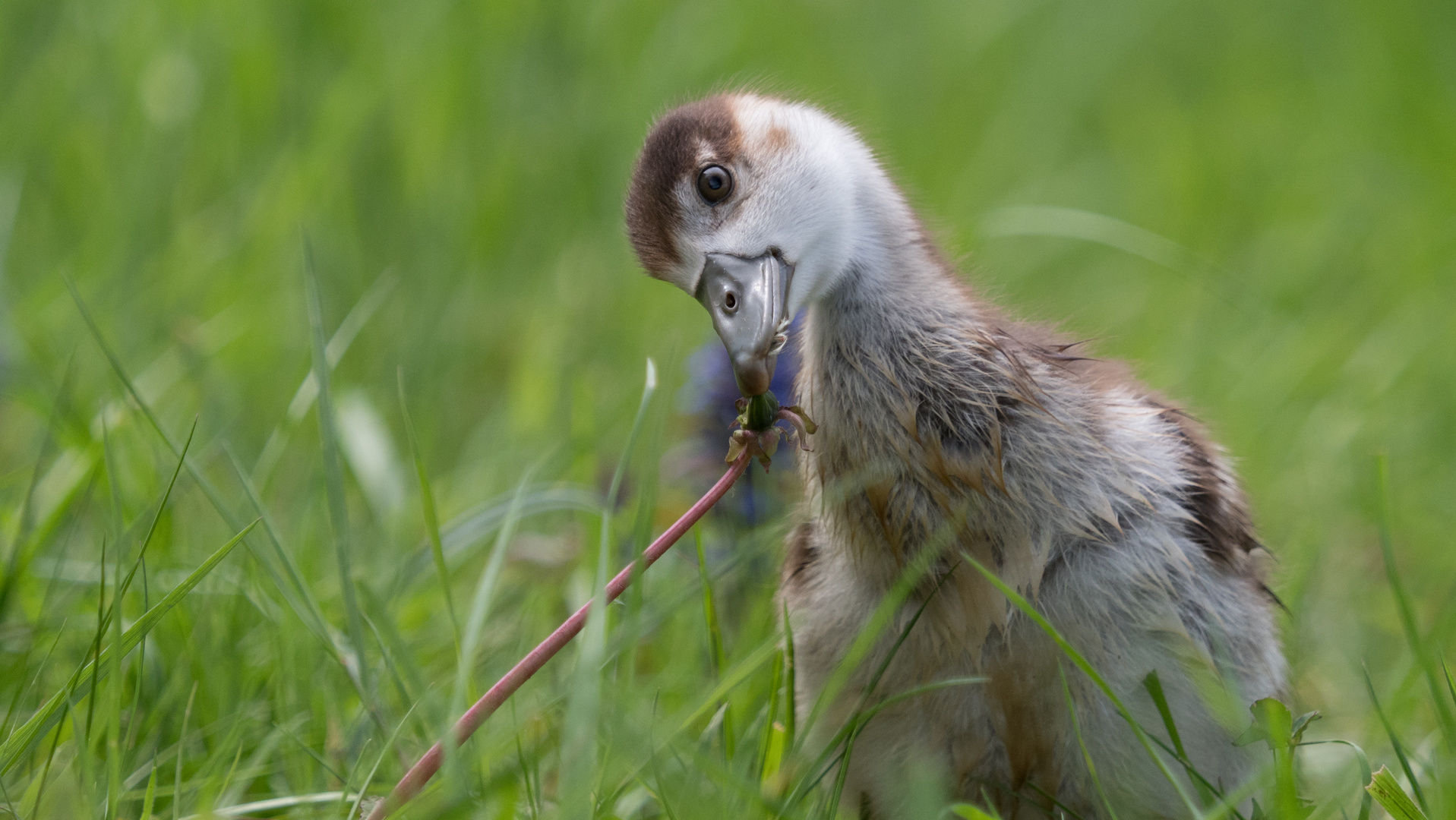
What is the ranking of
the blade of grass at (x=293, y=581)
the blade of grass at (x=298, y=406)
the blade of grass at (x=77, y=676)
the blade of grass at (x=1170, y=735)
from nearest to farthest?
the blade of grass at (x=77, y=676), the blade of grass at (x=1170, y=735), the blade of grass at (x=293, y=581), the blade of grass at (x=298, y=406)

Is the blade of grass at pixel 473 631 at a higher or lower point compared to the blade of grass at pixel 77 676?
higher

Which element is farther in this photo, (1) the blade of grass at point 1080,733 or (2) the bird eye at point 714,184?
(2) the bird eye at point 714,184

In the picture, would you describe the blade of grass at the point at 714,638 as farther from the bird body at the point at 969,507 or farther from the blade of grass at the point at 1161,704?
the blade of grass at the point at 1161,704

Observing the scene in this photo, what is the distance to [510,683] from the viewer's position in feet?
4.98

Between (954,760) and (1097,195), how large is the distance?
13.9 feet

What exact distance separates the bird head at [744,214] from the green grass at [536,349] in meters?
0.23

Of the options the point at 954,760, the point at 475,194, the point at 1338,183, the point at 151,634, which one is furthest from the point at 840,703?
the point at 1338,183

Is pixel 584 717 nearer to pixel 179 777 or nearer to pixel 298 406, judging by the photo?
pixel 179 777

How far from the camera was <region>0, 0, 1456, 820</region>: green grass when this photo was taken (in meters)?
1.85

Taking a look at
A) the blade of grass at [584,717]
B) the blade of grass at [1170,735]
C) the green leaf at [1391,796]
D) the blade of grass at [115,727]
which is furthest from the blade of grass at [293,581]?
the green leaf at [1391,796]

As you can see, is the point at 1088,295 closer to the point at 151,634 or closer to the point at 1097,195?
the point at 1097,195

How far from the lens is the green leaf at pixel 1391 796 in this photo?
1.61 meters

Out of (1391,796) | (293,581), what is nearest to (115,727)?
(293,581)

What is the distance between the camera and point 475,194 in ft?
14.6
